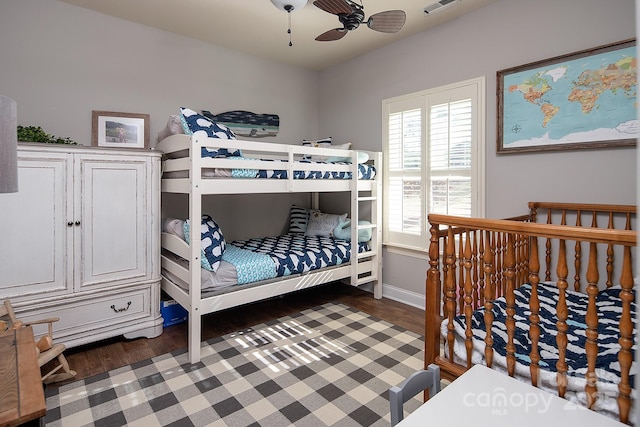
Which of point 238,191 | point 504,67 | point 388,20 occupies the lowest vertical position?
point 238,191

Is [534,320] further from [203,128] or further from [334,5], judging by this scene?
[203,128]

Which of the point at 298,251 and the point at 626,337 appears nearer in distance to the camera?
the point at 626,337

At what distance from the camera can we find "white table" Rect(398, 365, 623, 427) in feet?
2.96

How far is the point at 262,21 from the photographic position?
9.97 feet

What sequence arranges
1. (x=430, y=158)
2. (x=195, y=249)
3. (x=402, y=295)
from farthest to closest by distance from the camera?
(x=402, y=295), (x=430, y=158), (x=195, y=249)

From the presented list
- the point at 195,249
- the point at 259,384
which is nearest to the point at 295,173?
the point at 195,249

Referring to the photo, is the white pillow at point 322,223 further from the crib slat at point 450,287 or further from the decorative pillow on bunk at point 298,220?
the crib slat at point 450,287

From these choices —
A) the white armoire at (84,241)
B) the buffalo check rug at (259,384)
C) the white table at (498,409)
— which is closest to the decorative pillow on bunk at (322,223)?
the buffalo check rug at (259,384)

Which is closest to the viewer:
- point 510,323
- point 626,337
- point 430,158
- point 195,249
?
point 626,337

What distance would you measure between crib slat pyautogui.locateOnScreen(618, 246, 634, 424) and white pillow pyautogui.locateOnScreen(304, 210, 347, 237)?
8.95ft

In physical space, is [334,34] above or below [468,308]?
above

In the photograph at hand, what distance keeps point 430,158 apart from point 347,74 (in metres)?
1.52

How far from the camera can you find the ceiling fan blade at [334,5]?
2.14m

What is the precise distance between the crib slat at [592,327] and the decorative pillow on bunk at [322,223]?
2.65m
